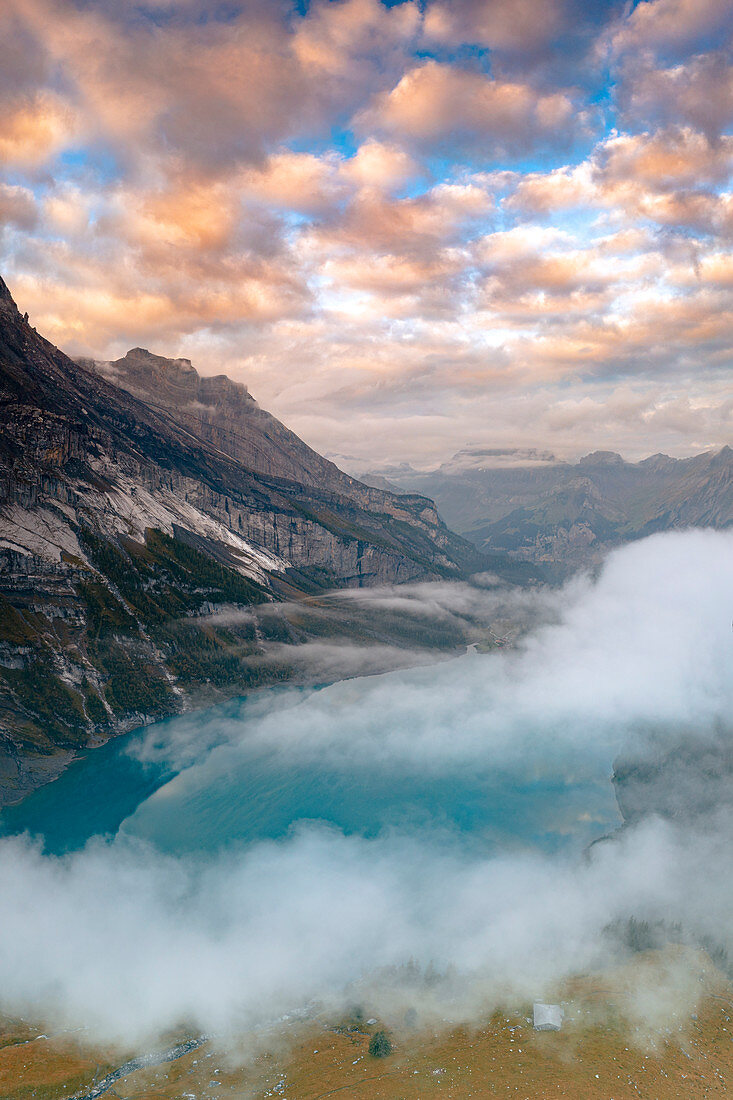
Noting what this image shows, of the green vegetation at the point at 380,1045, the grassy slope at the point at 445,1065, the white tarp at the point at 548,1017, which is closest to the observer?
the grassy slope at the point at 445,1065

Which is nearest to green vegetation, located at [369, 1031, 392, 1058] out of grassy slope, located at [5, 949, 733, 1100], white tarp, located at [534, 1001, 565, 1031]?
grassy slope, located at [5, 949, 733, 1100]

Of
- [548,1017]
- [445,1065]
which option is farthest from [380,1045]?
A: [548,1017]

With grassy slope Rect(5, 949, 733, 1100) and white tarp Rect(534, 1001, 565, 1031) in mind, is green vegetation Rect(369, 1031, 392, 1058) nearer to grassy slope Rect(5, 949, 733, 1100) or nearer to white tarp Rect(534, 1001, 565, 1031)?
grassy slope Rect(5, 949, 733, 1100)

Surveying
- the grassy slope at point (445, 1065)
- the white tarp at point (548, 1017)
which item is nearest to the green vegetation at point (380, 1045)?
the grassy slope at point (445, 1065)

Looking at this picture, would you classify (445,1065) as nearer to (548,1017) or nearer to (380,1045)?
(380,1045)

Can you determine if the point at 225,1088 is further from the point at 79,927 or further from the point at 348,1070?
the point at 79,927

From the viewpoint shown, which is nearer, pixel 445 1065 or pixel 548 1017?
pixel 445 1065

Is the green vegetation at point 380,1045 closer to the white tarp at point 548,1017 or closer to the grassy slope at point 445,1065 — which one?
the grassy slope at point 445,1065

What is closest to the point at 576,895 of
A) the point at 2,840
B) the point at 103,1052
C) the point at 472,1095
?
the point at 472,1095
